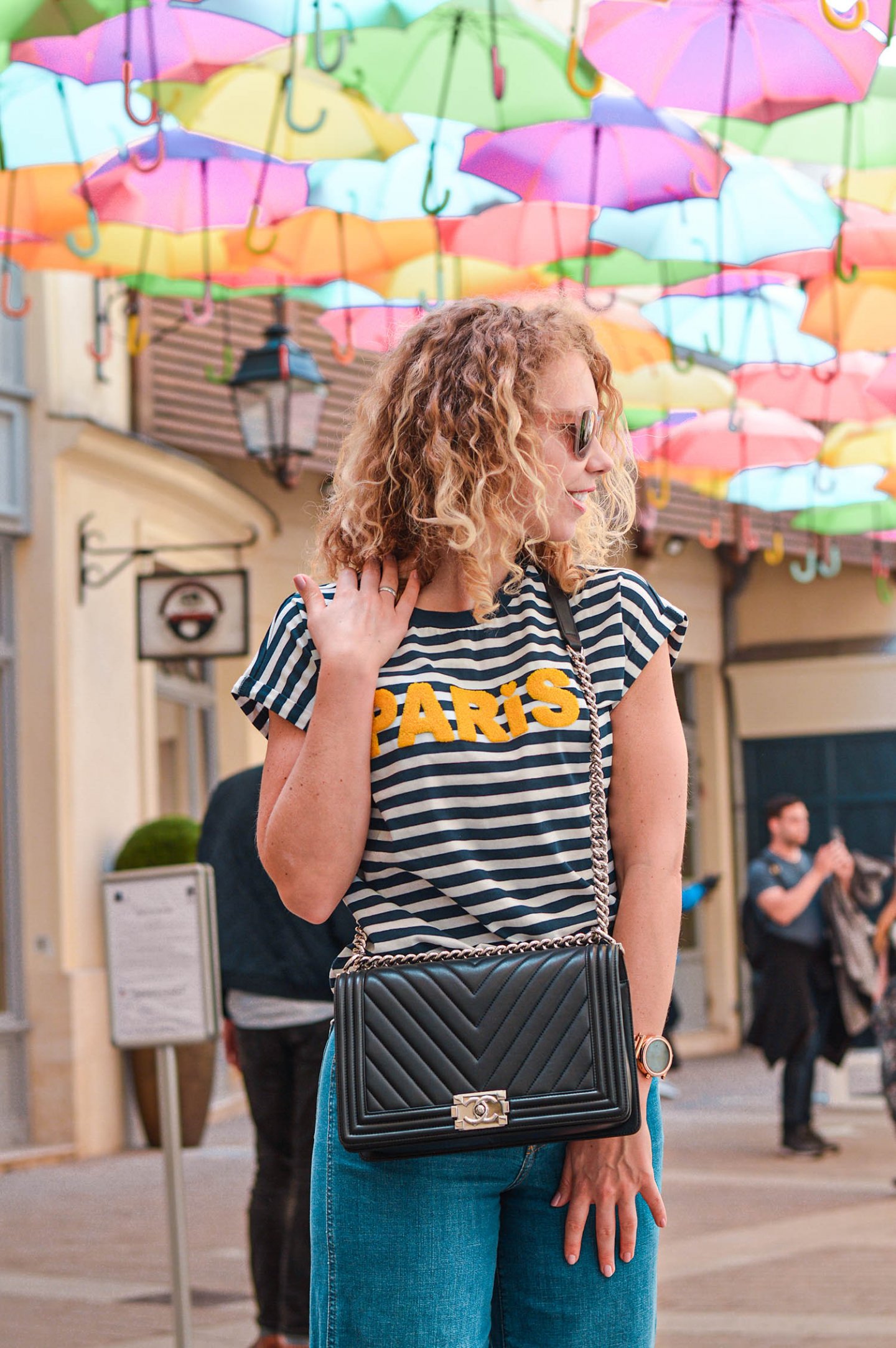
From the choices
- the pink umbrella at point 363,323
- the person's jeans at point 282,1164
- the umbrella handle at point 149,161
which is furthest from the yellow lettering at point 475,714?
the pink umbrella at point 363,323

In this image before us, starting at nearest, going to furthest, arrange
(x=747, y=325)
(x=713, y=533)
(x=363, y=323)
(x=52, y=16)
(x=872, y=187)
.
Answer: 1. (x=52, y=16)
2. (x=872, y=187)
3. (x=363, y=323)
4. (x=747, y=325)
5. (x=713, y=533)

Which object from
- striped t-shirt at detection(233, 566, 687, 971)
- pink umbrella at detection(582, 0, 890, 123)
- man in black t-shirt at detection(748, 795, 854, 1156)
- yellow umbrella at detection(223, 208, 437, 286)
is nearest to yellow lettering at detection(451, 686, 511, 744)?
striped t-shirt at detection(233, 566, 687, 971)

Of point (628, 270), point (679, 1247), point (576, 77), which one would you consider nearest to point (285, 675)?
point (679, 1247)

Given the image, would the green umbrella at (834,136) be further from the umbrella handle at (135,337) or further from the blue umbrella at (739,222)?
the umbrella handle at (135,337)

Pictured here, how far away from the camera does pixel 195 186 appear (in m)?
9.57

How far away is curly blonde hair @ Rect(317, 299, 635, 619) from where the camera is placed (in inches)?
86.1

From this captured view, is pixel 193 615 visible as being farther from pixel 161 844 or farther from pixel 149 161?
pixel 149 161

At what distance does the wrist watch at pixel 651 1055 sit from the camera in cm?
212

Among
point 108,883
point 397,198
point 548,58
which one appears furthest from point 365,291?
point 108,883

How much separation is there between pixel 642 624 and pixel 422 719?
0.29 metres

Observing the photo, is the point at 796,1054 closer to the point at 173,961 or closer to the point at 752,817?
the point at 173,961

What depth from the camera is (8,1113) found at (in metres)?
11.4

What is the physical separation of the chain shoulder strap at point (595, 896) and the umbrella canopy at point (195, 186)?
7373mm

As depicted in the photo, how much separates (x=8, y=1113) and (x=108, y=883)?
6589 millimetres
